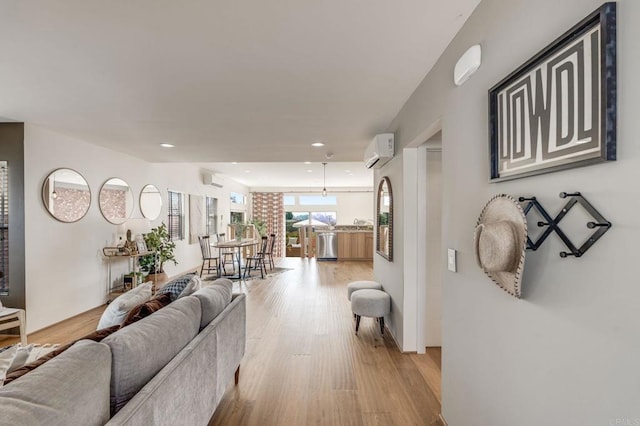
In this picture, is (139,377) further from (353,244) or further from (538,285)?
(353,244)

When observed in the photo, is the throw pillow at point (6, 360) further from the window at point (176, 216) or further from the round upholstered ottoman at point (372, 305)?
the window at point (176, 216)

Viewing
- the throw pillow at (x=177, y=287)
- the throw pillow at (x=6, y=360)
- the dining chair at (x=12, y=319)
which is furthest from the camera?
the dining chair at (x=12, y=319)

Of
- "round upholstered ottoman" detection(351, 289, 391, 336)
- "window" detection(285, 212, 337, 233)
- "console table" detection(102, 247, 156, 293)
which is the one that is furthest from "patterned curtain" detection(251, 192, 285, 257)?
"round upholstered ottoman" detection(351, 289, 391, 336)

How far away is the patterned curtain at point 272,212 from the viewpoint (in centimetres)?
1165

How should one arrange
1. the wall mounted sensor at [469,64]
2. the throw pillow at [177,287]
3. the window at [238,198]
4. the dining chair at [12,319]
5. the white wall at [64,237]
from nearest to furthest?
1. the wall mounted sensor at [469,64]
2. the throw pillow at [177,287]
3. the dining chair at [12,319]
4. the white wall at [64,237]
5. the window at [238,198]

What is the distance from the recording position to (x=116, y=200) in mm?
4750

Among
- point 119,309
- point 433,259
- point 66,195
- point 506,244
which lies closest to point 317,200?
point 66,195

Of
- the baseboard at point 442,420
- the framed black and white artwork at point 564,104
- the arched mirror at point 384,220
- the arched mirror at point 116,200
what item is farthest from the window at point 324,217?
the framed black and white artwork at point 564,104

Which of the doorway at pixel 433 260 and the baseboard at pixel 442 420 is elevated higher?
the doorway at pixel 433 260

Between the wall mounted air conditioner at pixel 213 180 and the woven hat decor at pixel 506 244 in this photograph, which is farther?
the wall mounted air conditioner at pixel 213 180

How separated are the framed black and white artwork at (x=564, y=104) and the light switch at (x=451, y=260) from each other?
0.65 m

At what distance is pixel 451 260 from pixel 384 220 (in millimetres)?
1968

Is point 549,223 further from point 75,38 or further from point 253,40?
point 75,38

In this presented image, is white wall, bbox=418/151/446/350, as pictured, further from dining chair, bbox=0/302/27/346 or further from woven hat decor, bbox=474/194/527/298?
dining chair, bbox=0/302/27/346
